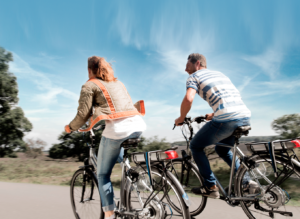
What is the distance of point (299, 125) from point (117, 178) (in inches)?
172

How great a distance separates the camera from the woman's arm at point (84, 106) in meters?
2.93

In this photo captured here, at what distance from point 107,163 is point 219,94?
1527 mm

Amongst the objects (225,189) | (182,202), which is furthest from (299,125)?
(182,202)

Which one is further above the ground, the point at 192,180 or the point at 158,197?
the point at 192,180

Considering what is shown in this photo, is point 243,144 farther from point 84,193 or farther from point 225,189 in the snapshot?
point 84,193

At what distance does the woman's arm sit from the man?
3.59ft

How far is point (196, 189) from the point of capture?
364cm

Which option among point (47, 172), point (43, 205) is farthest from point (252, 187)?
point (47, 172)

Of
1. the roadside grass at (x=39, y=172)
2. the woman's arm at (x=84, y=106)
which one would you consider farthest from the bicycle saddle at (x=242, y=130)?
the roadside grass at (x=39, y=172)

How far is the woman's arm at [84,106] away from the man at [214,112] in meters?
1.10

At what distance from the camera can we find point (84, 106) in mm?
2959

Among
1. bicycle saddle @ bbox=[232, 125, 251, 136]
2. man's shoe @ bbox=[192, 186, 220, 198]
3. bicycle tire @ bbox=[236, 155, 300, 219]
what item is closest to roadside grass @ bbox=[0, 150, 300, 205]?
bicycle tire @ bbox=[236, 155, 300, 219]

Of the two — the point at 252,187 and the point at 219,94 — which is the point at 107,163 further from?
the point at 252,187

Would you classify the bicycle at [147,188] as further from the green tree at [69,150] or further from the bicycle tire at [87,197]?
the green tree at [69,150]
